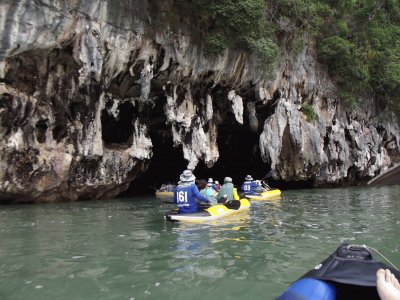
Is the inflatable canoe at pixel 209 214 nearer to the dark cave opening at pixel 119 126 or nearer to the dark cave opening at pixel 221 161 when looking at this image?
the dark cave opening at pixel 119 126

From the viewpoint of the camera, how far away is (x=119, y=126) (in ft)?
63.2

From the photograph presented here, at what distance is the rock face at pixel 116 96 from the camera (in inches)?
544

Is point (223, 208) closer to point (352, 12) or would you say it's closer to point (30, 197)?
point (30, 197)

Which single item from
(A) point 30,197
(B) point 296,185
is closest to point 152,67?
(A) point 30,197

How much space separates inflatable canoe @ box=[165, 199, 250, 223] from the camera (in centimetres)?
1059

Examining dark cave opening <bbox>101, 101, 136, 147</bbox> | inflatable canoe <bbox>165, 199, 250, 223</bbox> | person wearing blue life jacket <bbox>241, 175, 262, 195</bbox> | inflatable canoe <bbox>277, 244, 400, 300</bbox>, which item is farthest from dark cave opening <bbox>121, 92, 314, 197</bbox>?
inflatable canoe <bbox>277, 244, 400, 300</bbox>

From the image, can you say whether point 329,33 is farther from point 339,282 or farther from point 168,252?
point 339,282

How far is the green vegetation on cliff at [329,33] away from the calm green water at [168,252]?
352 inches

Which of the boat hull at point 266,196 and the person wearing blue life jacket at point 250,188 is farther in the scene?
the person wearing blue life jacket at point 250,188

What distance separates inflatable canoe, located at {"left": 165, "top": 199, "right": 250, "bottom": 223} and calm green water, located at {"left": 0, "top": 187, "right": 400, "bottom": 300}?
1.08 ft

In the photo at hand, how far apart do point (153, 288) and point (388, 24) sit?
30.1 meters

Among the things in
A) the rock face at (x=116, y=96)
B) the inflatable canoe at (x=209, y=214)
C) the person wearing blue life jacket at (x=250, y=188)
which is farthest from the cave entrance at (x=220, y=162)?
the inflatable canoe at (x=209, y=214)

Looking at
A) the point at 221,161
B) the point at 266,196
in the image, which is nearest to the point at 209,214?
the point at 266,196

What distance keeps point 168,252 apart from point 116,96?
445 inches
